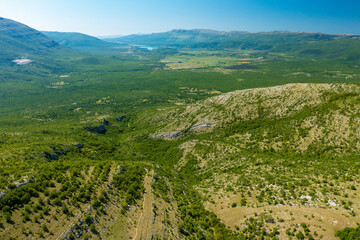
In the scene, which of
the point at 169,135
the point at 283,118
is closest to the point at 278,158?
the point at 283,118

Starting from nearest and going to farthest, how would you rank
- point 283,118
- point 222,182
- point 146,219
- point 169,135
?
point 146,219 → point 222,182 → point 283,118 → point 169,135

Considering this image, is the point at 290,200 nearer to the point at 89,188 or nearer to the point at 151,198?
the point at 151,198

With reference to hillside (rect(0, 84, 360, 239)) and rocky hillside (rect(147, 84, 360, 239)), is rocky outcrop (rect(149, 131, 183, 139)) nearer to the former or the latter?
rocky hillside (rect(147, 84, 360, 239))

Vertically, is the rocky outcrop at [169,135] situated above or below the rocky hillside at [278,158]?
below

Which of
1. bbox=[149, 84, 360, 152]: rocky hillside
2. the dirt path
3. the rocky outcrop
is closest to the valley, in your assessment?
the dirt path

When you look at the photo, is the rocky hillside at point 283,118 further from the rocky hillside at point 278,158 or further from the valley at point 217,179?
the valley at point 217,179

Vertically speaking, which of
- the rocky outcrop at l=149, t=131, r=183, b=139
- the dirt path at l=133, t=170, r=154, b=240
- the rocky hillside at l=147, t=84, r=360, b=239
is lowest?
the rocky outcrop at l=149, t=131, r=183, b=139

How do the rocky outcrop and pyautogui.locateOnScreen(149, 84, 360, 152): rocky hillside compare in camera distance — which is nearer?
pyautogui.locateOnScreen(149, 84, 360, 152): rocky hillside

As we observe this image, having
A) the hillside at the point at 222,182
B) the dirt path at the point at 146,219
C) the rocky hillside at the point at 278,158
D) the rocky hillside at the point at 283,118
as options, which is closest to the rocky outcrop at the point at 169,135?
the rocky hillside at the point at 283,118

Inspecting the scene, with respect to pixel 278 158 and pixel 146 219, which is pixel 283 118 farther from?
Result: pixel 146 219
